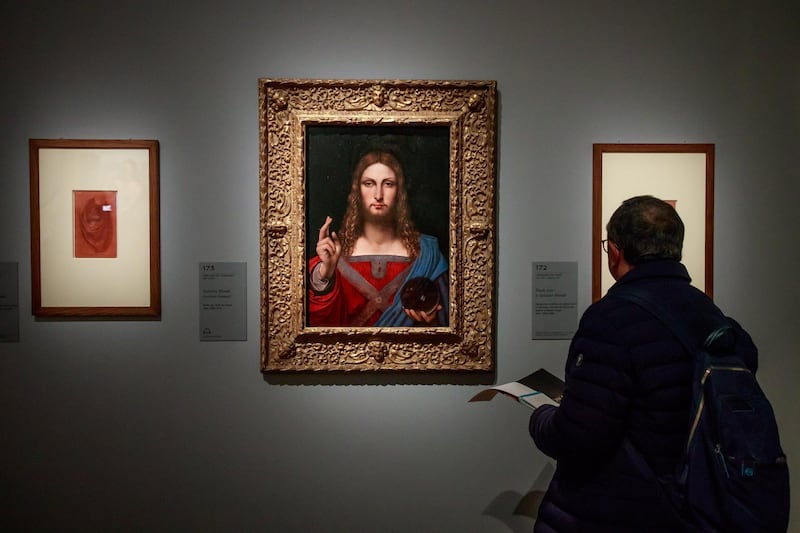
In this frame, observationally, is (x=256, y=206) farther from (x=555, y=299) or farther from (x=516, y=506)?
(x=516, y=506)

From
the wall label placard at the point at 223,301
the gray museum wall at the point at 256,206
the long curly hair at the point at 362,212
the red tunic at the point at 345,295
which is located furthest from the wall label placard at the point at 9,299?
the long curly hair at the point at 362,212

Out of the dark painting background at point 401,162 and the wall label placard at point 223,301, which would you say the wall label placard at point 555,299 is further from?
the wall label placard at point 223,301

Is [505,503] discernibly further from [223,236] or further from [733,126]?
[733,126]

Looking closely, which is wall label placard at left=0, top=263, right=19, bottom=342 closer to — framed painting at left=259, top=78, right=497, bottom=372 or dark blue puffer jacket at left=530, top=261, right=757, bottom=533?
framed painting at left=259, top=78, right=497, bottom=372

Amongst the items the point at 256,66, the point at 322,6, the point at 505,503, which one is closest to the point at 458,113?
the point at 322,6

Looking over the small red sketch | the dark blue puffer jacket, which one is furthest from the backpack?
Answer: the small red sketch

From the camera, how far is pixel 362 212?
232 cm

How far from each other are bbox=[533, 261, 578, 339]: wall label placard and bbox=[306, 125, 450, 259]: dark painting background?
1.62 ft

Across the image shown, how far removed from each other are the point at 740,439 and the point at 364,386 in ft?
5.01

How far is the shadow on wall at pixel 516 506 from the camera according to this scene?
2393mm

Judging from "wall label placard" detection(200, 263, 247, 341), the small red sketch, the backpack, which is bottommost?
the backpack

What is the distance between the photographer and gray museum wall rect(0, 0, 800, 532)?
91.8 inches

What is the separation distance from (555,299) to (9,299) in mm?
2613

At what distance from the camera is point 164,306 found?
2.36 m
